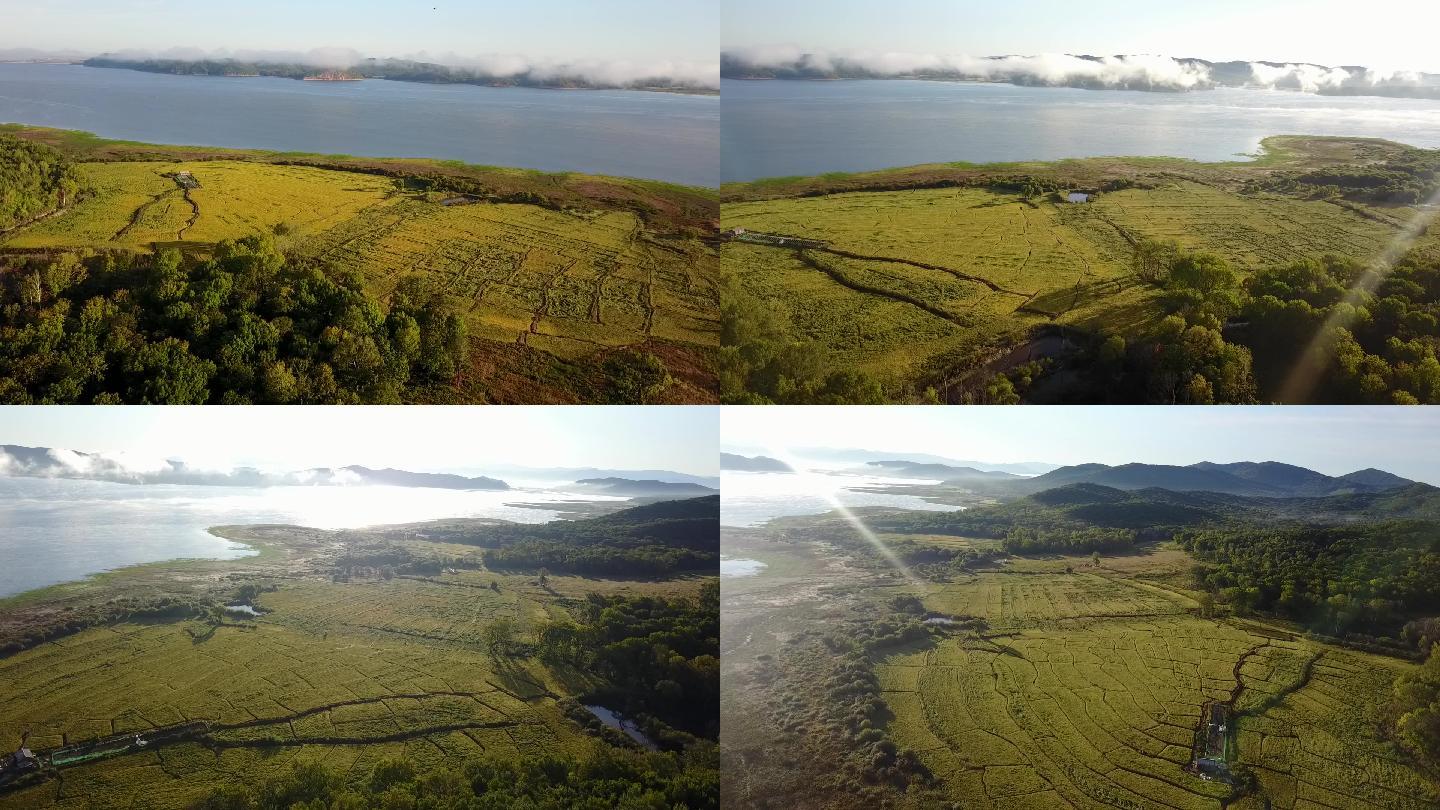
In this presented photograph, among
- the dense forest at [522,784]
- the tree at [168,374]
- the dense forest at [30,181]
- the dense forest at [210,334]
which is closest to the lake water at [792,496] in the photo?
the dense forest at [522,784]

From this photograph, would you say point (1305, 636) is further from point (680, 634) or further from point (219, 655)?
point (219, 655)

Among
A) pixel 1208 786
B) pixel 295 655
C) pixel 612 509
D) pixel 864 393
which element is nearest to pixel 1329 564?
pixel 1208 786

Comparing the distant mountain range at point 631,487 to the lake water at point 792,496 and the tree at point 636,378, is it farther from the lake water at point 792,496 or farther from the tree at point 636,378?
the tree at point 636,378

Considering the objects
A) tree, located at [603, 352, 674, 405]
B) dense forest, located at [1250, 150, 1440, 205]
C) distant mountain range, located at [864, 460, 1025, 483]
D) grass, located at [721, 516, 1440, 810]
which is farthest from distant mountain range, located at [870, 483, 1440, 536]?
dense forest, located at [1250, 150, 1440, 205]

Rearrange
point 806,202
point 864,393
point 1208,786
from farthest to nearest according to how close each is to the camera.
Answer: point 806,202, point 864,393, point 1208,786

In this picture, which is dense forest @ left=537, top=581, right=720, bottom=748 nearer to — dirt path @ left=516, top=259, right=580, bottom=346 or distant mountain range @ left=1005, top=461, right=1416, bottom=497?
dirt path @ left=516, top=259, right=580, bottom=346

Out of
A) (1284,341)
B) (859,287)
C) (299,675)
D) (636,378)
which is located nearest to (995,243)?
(859,287)
